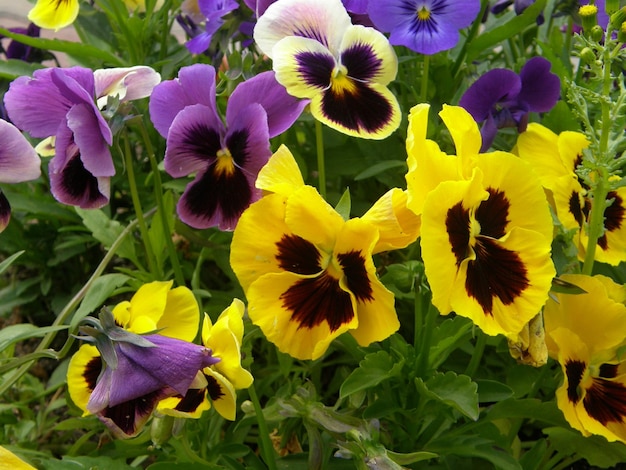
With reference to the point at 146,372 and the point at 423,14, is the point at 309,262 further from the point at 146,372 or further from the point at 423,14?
the point at 423,14

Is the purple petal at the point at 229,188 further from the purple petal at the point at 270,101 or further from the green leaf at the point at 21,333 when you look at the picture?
the green leaf at the point at 21,333

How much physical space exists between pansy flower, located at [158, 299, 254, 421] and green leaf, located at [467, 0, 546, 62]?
463mm

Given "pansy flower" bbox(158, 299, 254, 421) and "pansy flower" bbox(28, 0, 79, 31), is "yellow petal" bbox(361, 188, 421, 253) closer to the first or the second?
"pansy flower" bbox(158, 299, 254, 421)

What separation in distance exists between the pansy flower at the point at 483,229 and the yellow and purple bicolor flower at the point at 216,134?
0.17 m

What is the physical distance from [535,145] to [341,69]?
0.22 m

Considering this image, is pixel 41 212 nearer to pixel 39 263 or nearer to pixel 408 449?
pixel 39 263

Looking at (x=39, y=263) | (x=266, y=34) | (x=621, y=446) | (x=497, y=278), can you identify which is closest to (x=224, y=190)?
(x=266, y=34)

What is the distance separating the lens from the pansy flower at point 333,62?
65cm

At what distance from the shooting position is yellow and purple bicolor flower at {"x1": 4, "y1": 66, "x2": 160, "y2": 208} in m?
0.63

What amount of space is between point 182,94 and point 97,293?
0.23 meters

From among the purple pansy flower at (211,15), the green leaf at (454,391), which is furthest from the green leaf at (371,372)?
the purple pansy flower at (211,15)

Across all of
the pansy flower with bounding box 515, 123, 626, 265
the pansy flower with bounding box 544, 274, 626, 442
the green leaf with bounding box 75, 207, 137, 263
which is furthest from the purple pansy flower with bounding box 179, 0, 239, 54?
the pansy flower with bounding box 544, 274, 626, 442

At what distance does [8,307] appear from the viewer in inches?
44.1

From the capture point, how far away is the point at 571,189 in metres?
0.72
